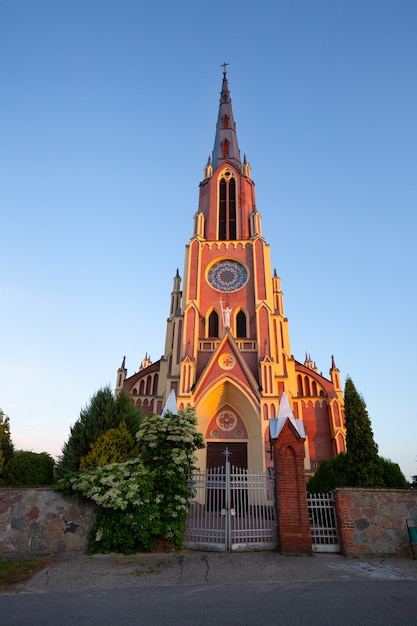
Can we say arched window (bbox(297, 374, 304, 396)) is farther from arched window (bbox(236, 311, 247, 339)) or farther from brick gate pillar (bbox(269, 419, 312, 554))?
brick gate pillar (bbox(269, 419, 312, 554))

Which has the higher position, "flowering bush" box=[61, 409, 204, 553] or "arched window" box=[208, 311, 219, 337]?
"arched window" box=[208, 311, 219, 337]

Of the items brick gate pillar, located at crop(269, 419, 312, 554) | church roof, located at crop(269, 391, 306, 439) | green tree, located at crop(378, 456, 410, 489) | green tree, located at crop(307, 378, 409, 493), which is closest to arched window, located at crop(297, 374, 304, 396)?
green tree, located at crop(307, 378, 409, 493)

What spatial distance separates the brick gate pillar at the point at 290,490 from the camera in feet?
29.0

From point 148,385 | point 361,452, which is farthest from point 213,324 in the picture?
point 361,452

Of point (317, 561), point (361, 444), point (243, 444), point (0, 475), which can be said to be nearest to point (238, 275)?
point (243, 444)

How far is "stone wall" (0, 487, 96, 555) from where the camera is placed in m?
8.81

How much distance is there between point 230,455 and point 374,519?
41.5 ft

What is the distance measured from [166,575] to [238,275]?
72.3 ft

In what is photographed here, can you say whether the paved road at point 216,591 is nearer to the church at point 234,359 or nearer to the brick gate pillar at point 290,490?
the brick gate pillar at point 290,490

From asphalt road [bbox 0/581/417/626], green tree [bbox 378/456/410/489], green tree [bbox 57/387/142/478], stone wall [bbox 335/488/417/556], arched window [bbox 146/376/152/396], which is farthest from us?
arched window [bbox 146/376/152/396]

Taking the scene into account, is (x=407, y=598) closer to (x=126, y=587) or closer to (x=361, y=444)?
(x=126, y=587)

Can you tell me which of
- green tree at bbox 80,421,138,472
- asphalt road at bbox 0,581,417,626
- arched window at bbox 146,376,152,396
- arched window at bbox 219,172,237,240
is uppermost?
arched window at bbox 219,172,237,240

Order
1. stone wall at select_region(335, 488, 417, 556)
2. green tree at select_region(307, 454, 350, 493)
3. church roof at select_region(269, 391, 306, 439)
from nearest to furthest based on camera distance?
stone wall at select_region(335, 488, 417, 556) → church roof at select_region(269, 391, 306, 439) → green tree at select_region(307, 454, 350, 493)

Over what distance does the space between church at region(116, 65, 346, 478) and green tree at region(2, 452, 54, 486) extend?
713cm
